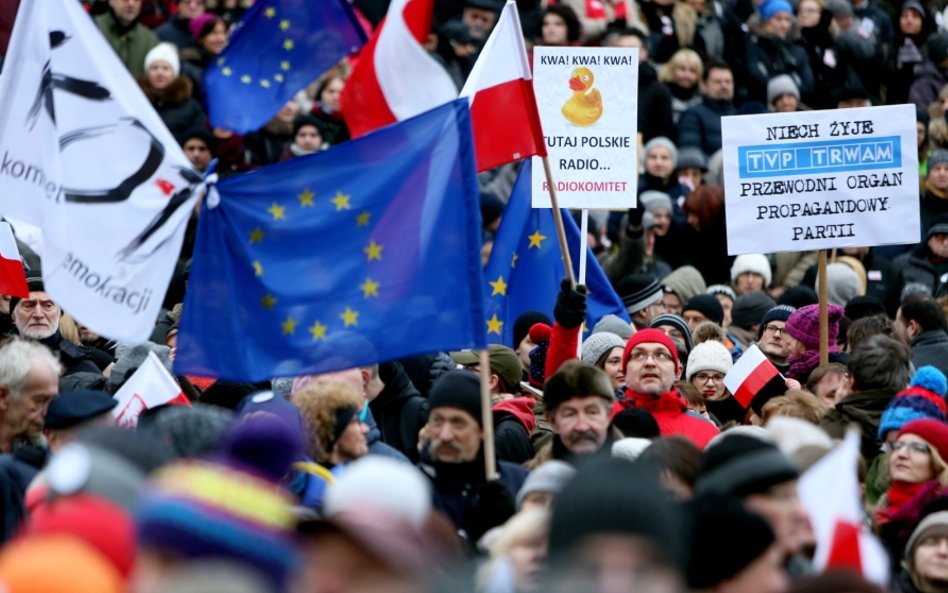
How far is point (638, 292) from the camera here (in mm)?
13680

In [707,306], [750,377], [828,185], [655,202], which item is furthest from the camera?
[655,202]

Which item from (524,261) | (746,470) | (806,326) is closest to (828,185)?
(806,326)

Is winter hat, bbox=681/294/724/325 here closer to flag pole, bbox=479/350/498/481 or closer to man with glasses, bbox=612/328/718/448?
man with glasses, bbox=612/328/718/448

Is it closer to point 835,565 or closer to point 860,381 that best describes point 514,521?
point 835,565

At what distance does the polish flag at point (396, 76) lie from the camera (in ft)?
34.2

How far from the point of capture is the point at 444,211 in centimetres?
870

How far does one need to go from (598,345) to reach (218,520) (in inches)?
263

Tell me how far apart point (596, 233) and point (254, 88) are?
257 inches

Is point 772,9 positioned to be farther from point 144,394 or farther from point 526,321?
point 144,394

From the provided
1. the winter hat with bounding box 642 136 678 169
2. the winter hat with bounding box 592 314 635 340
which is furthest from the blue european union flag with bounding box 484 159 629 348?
the winter hat with bounding box 642 136 678 169

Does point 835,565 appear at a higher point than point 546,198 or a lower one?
higher

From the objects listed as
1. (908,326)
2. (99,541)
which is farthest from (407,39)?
(99,541)

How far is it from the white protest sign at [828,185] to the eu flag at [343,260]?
3.16 m

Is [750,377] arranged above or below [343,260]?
below
